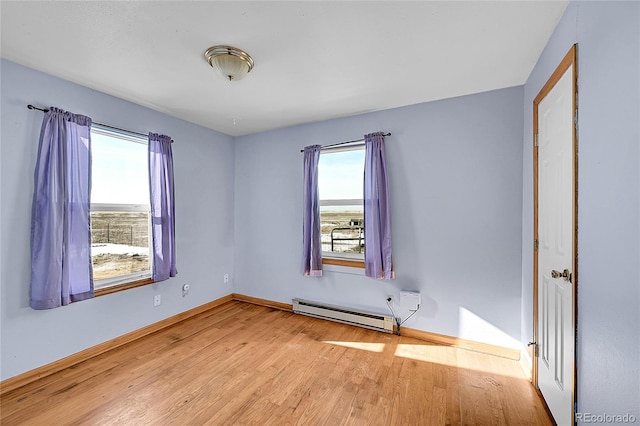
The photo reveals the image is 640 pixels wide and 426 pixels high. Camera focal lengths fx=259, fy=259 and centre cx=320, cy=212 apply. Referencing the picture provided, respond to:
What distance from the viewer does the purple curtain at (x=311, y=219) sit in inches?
128

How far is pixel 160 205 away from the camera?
2871 millimetres

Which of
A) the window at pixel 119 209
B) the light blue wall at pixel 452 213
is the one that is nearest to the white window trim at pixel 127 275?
the window at pixel 119 209

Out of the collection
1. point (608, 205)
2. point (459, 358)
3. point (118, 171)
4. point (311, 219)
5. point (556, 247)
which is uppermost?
point (118, 171)

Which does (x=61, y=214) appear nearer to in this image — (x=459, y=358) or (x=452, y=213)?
(x=452, y=213)

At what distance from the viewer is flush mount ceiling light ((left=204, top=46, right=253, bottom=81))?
179cm

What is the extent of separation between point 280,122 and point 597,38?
2.86 metres

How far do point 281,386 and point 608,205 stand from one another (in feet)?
7.26

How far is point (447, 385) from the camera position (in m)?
2.01

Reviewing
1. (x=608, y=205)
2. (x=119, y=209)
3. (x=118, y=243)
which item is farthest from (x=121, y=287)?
(x=608, y=205)

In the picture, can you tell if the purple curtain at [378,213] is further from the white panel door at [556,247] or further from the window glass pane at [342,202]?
the white panel door at [556,247]

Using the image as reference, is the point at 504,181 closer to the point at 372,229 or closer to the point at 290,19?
the point at 372,229

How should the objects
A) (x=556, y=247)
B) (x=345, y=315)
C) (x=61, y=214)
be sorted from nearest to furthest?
1. (x=556, y=247)
2. (x=61, y=214)
3. (x=345, y=315)

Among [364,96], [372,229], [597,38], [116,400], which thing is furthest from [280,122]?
[116,400]

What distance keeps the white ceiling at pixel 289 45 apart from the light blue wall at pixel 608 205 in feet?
1.70
